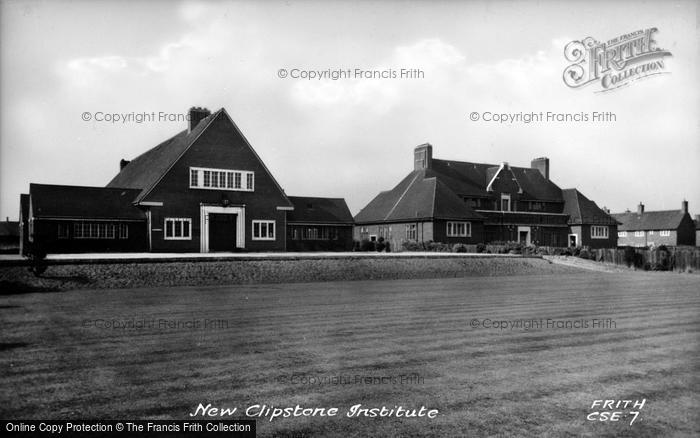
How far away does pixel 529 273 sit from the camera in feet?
Result: 108

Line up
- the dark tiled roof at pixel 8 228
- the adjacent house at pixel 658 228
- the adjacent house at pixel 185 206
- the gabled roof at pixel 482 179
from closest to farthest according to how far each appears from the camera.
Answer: the adjacent house at pixel 185 206, the gabled roof at pixel 482 179, the dark tiled roof at pixel 8 228, the adjacent house at pixel 658 228

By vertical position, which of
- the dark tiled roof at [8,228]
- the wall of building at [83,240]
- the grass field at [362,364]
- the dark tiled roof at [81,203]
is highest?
the dark tiled roof at [81,203]

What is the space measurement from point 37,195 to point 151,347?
31648mm

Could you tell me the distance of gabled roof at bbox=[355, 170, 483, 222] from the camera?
54656 millimetres

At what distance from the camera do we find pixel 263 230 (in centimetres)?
4178

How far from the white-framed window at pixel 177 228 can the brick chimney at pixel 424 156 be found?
102 ft

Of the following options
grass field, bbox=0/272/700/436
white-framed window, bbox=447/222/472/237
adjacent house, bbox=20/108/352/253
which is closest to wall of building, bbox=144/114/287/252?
adjacent house, bbox=20/108/352/253

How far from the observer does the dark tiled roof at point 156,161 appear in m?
39.7

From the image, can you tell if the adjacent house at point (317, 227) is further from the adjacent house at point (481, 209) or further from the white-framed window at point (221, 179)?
the adjacent house at point (481, 209)

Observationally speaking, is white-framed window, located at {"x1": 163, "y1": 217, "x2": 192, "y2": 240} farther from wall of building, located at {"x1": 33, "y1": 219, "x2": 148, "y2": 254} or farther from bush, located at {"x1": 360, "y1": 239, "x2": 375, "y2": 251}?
bush, located at {"x1": 360, "y1": 239, "x2": 375, "y2": 251}

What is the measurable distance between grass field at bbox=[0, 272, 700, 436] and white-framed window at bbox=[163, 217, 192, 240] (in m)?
21.7

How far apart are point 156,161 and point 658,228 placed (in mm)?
78729

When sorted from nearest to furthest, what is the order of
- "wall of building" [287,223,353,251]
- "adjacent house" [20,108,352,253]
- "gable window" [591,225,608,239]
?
"adjacent house" [20,108,352,253], "wall of building" [287,223,353,251], "gable window" [591,225,608,239]

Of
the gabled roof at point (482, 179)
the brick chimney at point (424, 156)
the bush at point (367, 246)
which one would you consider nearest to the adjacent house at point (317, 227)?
the bush at point (367, 246)
